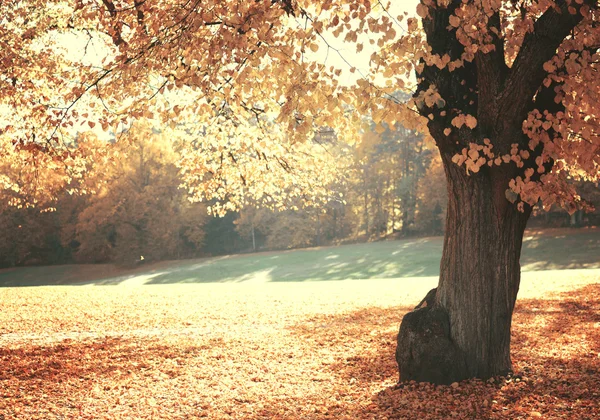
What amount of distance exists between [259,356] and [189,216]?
107ft

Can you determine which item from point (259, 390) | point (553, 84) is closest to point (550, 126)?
point (553, 84)

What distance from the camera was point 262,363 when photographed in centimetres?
722

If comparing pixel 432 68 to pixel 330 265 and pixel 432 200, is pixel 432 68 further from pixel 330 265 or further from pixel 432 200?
pixel 432 200

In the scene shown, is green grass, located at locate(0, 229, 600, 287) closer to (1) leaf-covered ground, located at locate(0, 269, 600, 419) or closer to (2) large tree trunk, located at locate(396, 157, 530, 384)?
(1) leaf-covered ground, located at locate(0, 269, 600, 419)

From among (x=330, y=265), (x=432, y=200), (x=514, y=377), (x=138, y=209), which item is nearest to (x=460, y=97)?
(x=514, y=377)

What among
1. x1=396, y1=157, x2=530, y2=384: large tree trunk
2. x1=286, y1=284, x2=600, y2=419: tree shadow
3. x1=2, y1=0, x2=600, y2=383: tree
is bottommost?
x1=286, y1=284, x2=600, y2=419: tree shadow

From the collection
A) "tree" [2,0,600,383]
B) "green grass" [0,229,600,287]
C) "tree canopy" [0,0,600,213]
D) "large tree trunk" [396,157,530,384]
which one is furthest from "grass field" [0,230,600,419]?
"green grass" [0,229,600,287]

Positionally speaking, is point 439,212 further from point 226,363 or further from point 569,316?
point 226,363

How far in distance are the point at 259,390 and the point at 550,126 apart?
164 inches

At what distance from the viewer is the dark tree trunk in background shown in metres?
5.48

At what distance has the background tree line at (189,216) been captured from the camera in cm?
3656

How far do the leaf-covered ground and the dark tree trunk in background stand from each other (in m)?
0.30

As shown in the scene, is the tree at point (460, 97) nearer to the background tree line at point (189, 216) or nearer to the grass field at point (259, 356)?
the grass field at point (259, 356)

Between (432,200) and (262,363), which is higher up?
(432,200)
